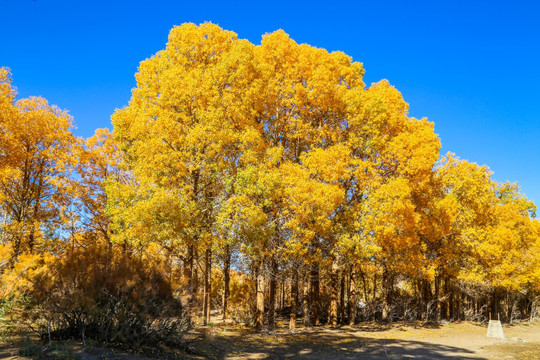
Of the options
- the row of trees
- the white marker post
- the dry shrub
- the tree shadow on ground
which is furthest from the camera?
the white marker post

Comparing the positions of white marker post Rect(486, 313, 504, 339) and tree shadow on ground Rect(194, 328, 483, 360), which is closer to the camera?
tree shadow on ground Rect(194, 328, 483, 360)

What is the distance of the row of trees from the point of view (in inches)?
487

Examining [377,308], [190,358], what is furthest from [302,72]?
[377,308]

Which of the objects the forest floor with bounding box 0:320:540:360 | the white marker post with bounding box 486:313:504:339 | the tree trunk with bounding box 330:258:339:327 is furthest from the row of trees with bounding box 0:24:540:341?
the white marker post with bounding box 486:313:504:339

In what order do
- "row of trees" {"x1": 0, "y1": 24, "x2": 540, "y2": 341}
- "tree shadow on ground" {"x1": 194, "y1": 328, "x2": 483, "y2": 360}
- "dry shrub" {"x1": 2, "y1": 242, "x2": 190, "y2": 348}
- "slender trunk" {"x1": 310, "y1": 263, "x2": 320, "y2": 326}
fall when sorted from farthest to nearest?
"slender trunk" {"x1": 310, "y1": 263, "x2": 320, "y2": 326}
"row of trees" {"x1": 0, "y1": 24, "x2": 540, "y2": 341}
"tree shadow on ground" {"x1": 194, "y1": 328, "x2": 483, "y2": 360}
"dry shrub" {"x1": 2, "y1": 242, "x2": 190, "y2": 348}

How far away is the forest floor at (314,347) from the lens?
6648 mm

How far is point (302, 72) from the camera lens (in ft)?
53.8

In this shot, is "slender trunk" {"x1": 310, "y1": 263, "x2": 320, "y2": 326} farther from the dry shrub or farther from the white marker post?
the dry shrub

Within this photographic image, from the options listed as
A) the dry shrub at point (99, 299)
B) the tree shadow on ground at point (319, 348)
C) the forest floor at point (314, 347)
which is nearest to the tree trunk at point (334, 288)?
the forest floor at point (314, 347)

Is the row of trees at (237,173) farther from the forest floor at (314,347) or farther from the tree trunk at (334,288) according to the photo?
the forest floor at (314,347)

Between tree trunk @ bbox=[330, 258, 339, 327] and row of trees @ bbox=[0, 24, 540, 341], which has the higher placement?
row of trees @ bbox=[0, 24, 540, 341]

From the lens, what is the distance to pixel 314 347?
1228 cm

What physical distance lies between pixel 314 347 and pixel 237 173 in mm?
5920

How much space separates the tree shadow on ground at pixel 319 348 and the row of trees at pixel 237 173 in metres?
1.43
